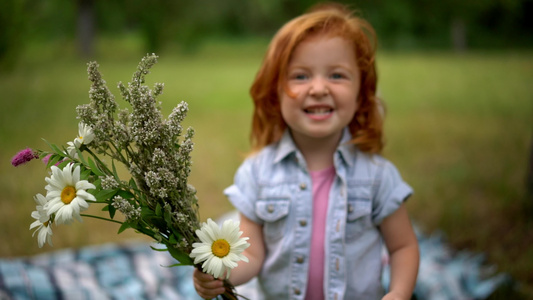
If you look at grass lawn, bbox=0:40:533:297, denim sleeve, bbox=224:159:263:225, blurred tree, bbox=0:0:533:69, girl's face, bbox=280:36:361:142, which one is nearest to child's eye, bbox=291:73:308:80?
girl's face, bbox=280:36:361:142

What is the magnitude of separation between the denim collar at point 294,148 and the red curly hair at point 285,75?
23 millimetres

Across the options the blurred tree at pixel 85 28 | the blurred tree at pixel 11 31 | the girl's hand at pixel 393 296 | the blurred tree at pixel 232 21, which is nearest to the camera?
A: the girl's hand at pixel 393 296

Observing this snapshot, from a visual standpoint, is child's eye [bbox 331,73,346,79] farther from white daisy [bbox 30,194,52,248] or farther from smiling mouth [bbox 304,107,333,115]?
white daisy [bbox 30,194,52,248]

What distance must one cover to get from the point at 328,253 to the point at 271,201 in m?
0.19

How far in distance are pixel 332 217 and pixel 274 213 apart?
15 cm

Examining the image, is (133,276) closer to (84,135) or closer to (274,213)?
(274,213)

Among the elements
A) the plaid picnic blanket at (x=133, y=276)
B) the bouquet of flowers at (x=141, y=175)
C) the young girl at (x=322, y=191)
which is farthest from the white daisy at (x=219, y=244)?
the plaid picnic blanket at (x=133, y=276)

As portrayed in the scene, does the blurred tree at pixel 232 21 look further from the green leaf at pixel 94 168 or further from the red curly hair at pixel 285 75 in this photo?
the green leaf at pixel 94 168

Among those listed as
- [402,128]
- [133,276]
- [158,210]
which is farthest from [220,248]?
[402,128]

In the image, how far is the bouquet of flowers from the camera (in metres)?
0.74

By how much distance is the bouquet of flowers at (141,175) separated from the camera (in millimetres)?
737

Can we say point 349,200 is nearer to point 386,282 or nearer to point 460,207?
point 386,282

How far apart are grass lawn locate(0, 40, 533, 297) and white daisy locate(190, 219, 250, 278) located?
1.00 m

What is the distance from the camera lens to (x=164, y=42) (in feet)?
10.3
